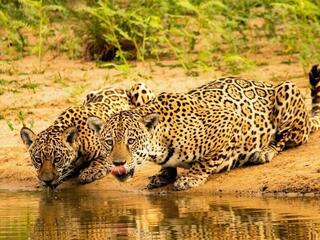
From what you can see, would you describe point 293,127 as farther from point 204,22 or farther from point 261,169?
point 204,22

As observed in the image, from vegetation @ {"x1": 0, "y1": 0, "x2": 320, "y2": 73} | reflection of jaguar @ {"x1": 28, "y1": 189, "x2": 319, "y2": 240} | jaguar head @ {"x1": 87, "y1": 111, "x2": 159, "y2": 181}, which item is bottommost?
reflection of jaguar @ {"x1": 28, "y1": 189, "x2": 319, "y2": 240}

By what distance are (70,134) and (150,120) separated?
137cm

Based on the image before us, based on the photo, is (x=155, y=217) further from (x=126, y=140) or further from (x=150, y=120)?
(x=150, y=120)

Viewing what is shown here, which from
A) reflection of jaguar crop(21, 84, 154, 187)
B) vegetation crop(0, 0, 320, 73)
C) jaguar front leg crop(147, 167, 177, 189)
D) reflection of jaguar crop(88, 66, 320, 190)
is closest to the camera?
reflection of jaguar crop(88, 66, 320, 190)

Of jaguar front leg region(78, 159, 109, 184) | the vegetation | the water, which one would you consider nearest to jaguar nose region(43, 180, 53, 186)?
the water

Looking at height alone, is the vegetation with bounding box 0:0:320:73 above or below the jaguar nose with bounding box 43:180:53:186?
above

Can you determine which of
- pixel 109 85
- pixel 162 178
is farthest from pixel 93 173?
pixel 109 85

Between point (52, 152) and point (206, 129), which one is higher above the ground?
point (206, 129)

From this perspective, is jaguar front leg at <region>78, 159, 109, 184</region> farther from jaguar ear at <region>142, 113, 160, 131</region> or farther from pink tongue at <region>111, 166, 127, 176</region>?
pink tongue at <region>111, 166, 127, 176</region>

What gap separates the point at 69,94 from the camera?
19.9 meters

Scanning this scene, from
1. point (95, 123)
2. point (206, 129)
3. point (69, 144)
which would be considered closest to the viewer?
point (95, 123)

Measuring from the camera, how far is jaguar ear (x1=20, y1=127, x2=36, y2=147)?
15859 mm

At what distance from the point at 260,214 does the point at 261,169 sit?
230 cm

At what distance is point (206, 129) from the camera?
15.4m
